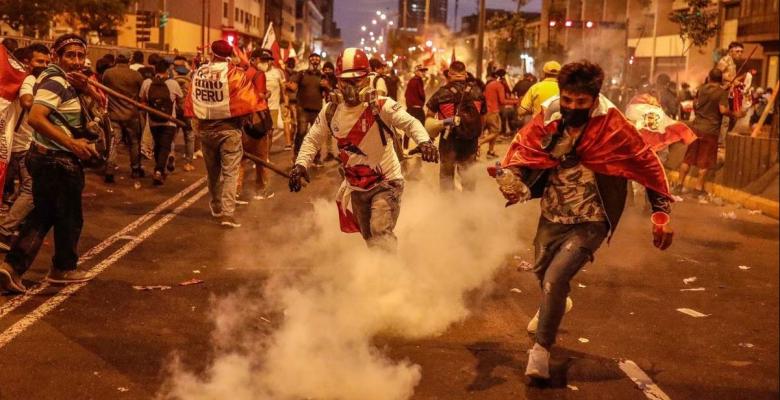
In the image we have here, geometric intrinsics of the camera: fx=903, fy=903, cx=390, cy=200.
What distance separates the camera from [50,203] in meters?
6.67

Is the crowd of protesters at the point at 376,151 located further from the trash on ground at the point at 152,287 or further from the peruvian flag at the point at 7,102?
the trash on ground at the point at 152,287

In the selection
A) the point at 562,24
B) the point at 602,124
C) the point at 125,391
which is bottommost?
the point at 125,391

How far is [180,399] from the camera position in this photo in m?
4.56

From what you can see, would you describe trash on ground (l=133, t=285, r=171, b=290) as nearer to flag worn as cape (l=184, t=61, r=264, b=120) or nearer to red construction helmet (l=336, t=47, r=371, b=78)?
red construction helmet (l=336, t=47, r=371, b=78)

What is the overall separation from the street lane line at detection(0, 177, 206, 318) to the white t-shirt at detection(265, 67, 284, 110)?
298cm

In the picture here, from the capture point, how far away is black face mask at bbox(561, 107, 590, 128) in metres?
4.80

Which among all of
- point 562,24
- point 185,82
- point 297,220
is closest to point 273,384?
point 297,220

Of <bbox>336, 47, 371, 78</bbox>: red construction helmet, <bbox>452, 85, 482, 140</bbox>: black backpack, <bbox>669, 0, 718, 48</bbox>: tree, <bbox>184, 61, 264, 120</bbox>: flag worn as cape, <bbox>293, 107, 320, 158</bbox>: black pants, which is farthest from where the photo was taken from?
<bbox>669, 0, 718, 48</bbox>: tree

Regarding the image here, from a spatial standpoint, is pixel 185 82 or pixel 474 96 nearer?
pixel 474 96

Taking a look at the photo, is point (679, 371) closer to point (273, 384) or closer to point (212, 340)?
point (273, 384)

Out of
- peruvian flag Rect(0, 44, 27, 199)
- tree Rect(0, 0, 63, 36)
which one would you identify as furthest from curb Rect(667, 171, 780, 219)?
tree Rect(0, 0, 63, 36)

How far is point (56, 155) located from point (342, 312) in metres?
2.42

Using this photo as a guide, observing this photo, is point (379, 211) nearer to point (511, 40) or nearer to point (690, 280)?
point (690, 280)

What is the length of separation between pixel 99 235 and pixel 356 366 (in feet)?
16.4
